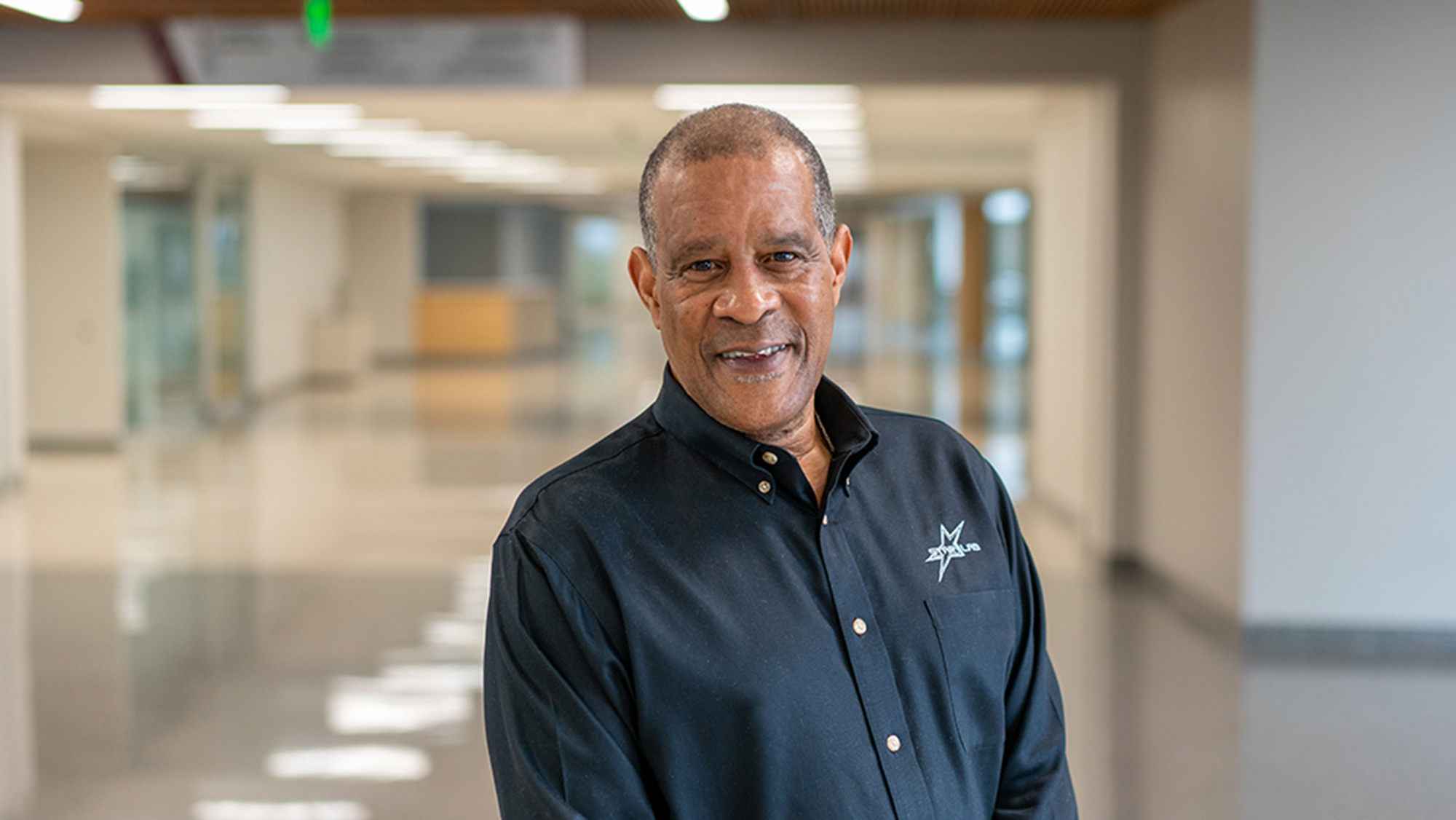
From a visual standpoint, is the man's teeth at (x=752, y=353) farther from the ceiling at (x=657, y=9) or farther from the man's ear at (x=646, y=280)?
the ceiling at (x=657, y=9)

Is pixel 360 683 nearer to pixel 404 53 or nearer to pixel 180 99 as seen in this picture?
pixel 404 53

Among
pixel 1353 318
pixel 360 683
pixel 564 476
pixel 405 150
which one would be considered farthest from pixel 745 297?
pixel 405 150

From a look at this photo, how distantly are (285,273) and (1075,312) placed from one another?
13629 millimetres

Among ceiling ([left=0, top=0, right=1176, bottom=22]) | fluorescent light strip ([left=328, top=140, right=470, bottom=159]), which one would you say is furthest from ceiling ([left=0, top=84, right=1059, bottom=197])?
ceiling ([left=0, top=0, right=1176, bottom=22])

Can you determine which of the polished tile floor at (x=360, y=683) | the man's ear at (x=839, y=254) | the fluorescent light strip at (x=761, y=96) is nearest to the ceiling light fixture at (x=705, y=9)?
Answer: the fluorescent light strip at (x=761, y=96)

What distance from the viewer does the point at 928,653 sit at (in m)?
1.60

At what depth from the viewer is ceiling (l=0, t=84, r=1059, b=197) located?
1005 centimetres

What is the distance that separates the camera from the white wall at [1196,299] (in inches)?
255

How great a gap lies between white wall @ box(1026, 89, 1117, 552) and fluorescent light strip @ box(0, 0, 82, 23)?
5.42 meters

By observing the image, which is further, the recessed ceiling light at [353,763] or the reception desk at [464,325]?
the reception desk at [464,325]

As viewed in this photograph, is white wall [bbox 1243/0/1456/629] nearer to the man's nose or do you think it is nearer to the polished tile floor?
the polished tile floor

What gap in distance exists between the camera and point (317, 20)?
6.65 metres

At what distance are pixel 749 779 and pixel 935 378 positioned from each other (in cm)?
1951

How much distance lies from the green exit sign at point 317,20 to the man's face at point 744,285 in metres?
5.62
